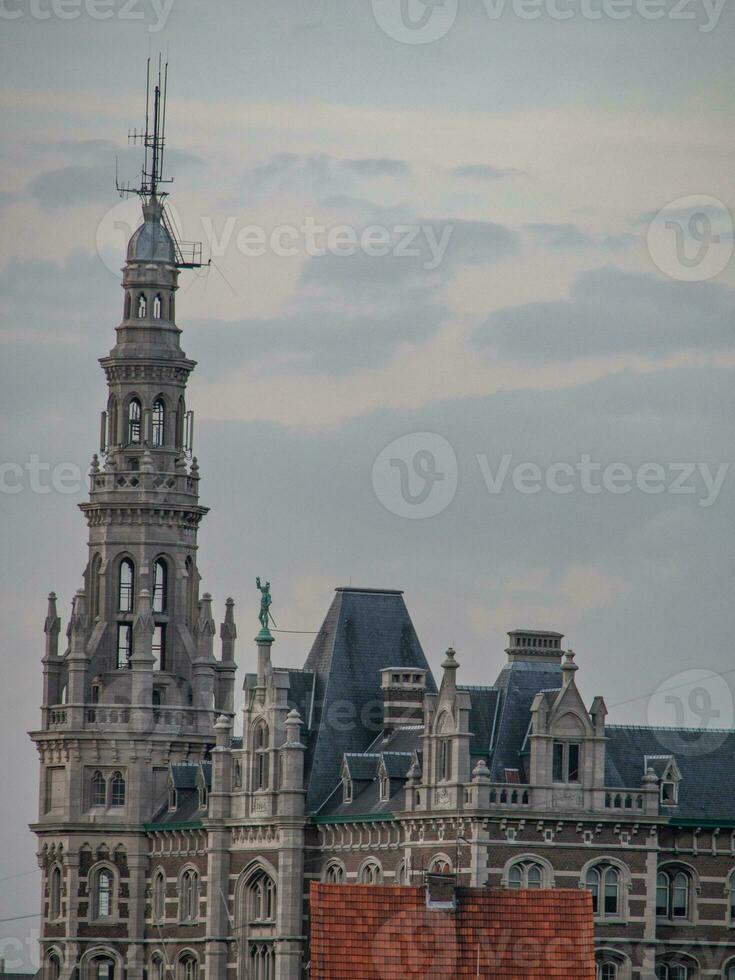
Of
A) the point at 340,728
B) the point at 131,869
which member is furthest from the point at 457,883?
the point at 131,869

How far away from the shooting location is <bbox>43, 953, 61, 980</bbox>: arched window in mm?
175375

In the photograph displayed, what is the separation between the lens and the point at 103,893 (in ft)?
572

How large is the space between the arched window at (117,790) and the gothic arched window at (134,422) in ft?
53.0

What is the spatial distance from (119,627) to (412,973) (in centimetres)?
5145

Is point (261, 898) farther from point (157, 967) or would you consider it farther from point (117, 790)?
point (117, 790)

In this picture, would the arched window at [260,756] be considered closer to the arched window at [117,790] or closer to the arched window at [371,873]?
the arched window at [371,873]

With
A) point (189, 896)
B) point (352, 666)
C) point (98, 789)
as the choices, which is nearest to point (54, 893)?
point (98, 789)

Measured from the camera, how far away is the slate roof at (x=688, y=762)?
149375mm

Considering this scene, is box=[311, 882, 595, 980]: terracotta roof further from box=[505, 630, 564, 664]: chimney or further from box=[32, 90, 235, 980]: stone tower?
box=[32, 90, 235, 980]: stone tower

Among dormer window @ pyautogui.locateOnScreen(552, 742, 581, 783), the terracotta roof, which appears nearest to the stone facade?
dormer window @ pyautogui.locateOnScreen(552, 742, 581, 783)

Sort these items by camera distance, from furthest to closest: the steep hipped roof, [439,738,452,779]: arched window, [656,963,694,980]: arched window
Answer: the steep hipped roof < [656,963,694,980]: arched window < [439,738,452,779]: arched window

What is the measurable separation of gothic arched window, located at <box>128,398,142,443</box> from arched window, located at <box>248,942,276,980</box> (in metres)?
29.1

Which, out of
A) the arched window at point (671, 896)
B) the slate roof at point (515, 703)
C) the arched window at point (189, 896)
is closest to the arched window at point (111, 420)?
the arched window at point (189, 896)

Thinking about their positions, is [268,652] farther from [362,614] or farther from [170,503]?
[170,503]
